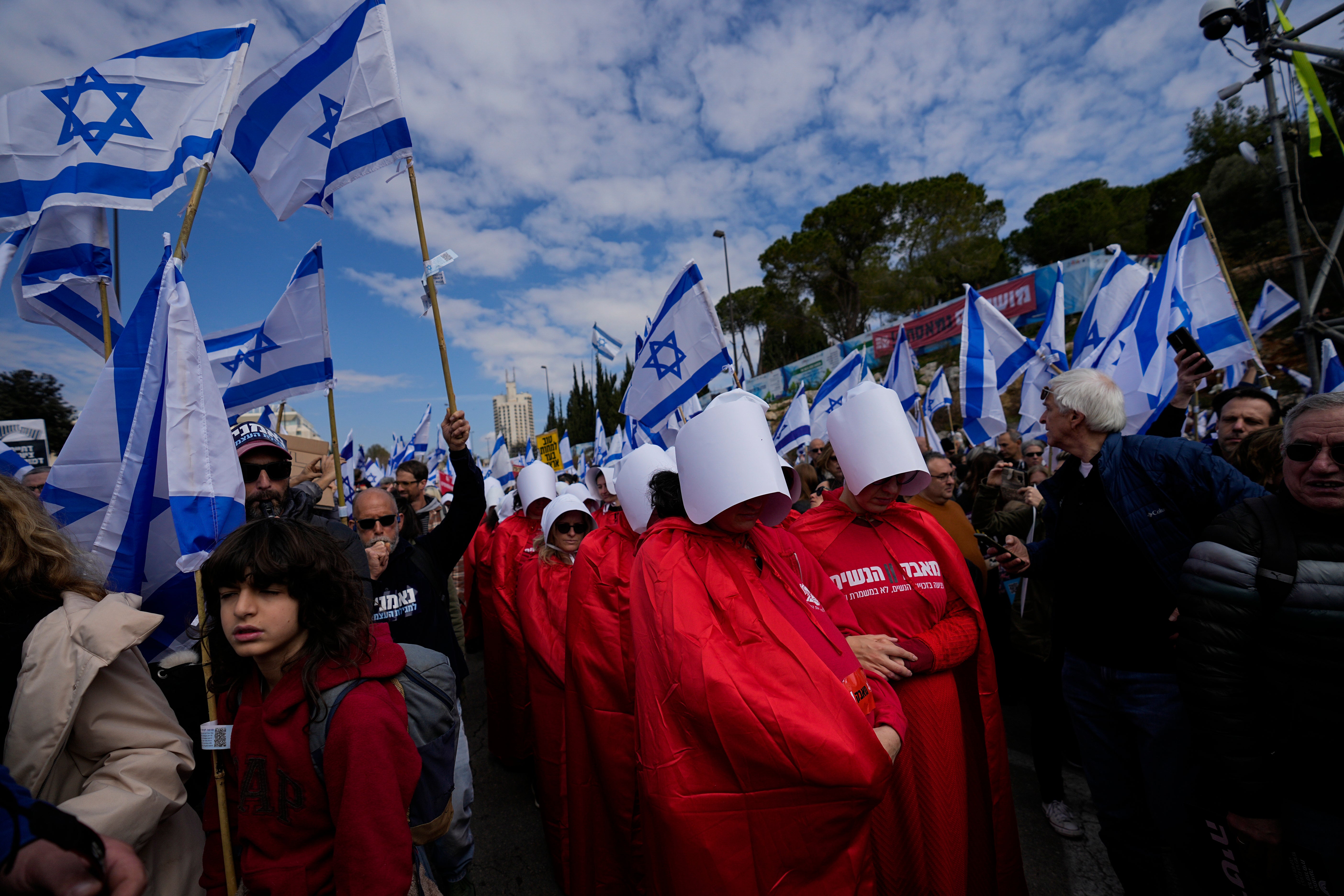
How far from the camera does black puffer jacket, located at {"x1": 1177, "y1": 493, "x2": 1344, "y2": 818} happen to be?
1.66 metres

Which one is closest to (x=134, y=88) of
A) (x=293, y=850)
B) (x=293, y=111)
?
(x=293, y=111)

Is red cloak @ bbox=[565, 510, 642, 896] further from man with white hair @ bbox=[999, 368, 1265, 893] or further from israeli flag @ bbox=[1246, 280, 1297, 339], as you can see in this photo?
israeli flag @ bbox=[1246, 280, 1297, 339]

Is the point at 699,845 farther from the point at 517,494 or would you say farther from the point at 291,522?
the point at 517,494

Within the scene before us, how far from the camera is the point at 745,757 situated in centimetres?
167

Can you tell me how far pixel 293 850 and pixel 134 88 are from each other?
342 cm

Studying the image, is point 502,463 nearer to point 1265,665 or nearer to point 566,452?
point 566,452

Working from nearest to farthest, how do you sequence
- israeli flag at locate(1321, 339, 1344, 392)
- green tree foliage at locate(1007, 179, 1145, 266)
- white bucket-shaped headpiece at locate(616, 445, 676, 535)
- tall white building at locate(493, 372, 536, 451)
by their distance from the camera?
1. white bucket-shaped headpiece at locate(616, 445, 676, 535)
2. israeli flag at locate(1321, 339, 1344, 392)
3. green tree foliage at locate(1007, 179, 1145, 266)
4. tall white building at locate(493, 372, 536, 451)

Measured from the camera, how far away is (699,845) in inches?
66.3

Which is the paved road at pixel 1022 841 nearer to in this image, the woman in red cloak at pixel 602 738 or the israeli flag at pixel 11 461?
the woman in red cloak at pixel 602 738

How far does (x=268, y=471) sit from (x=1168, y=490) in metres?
3.82

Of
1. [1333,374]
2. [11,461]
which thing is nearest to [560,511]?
[11,461]

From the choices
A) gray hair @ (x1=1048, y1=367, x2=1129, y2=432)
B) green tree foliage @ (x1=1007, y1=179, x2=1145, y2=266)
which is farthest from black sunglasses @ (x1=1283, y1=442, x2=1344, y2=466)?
green tree foliage @ (x1=1007, y1=179, x2=1145, y2=266)

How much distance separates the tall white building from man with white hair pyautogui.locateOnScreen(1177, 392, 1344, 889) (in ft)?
344

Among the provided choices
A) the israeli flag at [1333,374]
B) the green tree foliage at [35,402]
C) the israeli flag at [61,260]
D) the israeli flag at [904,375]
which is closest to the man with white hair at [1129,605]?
the israeli flag at [61,260]
